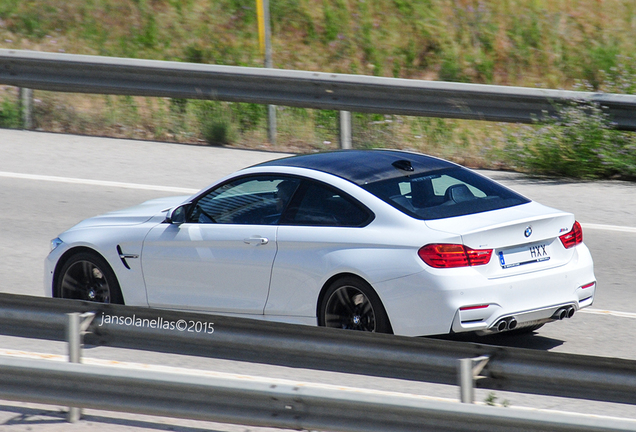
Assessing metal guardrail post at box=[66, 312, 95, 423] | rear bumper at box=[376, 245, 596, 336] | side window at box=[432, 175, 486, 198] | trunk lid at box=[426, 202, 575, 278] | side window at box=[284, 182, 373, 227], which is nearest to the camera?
metal guardrail post at box=[66, 312, 95, 423]

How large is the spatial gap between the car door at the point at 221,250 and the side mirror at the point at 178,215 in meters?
0.03

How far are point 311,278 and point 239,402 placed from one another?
2374 mm

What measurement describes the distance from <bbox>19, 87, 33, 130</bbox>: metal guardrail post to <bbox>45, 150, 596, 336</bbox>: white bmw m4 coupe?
7791mm

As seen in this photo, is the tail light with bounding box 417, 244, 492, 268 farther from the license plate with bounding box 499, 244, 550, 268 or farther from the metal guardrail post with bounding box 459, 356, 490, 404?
the metal guardrail post with bounding box 459, 356, 490, 404

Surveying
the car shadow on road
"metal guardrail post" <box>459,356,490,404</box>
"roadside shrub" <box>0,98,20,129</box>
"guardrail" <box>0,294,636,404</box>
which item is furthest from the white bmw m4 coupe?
"roadside shrub" <box>0,98,20,129</box>

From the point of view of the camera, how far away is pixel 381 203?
261 inches

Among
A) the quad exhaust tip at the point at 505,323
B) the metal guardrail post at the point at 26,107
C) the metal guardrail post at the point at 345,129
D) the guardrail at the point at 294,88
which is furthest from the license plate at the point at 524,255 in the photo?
the metal guardrail post at the point at 26,107

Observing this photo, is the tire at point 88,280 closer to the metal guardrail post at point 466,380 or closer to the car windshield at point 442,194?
the car windshield at point 442,194

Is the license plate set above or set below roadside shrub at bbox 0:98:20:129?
below

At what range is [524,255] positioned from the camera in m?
6.48

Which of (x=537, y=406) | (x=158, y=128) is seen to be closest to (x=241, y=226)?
(x=537, y=406)

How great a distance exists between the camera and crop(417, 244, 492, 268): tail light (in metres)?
6.21

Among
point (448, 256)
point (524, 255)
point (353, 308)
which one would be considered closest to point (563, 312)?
point (524, 255)

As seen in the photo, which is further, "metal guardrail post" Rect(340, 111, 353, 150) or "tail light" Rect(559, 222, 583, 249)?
"metal guardrail post" Rect(340, 111, 353, 150)
